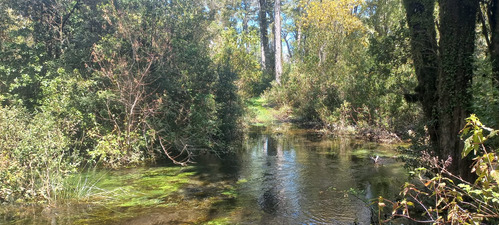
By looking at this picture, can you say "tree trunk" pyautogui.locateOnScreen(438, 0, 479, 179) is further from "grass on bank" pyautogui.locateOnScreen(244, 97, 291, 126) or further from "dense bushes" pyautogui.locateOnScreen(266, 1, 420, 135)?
"grass on bank" pyautogui.locateOnScreen(244, 97, 291, 126)

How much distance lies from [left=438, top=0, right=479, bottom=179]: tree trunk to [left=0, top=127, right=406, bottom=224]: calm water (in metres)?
1.45

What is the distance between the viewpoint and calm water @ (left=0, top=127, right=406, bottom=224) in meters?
6.37

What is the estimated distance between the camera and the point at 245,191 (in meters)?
8.15

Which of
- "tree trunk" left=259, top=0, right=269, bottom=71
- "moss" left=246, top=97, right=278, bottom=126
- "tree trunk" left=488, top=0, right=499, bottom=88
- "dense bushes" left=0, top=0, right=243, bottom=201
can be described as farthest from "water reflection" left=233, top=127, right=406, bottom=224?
"tree trunk" left=259, top=0, right=269, bottom=71

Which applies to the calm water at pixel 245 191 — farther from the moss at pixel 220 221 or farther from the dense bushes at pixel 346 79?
the dense bushes at pixel 346 79

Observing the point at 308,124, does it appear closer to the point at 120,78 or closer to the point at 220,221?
the point at 120,78

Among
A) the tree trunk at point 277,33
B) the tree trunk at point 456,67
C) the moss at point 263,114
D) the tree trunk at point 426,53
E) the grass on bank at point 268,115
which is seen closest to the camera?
the tree trunk at point 456,67

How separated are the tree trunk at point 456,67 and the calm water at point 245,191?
145cm

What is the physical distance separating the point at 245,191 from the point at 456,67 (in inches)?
193

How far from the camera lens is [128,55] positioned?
11.4m

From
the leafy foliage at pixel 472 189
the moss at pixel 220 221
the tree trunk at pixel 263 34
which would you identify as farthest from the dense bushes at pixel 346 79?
the tree trunk at pixel 263 34

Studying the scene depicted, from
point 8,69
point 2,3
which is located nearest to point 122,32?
point 8,69

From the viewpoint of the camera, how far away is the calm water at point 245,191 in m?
6.37

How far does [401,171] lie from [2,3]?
14.1m
